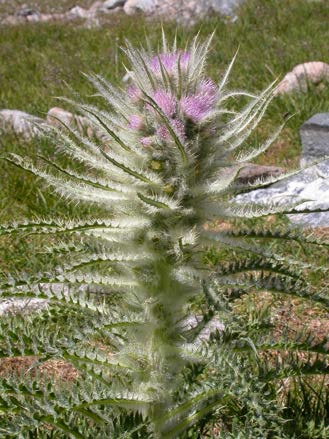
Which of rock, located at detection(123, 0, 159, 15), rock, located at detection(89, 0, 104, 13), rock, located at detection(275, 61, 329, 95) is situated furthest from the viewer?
rock, located at detection(89, 0, 104, 13)

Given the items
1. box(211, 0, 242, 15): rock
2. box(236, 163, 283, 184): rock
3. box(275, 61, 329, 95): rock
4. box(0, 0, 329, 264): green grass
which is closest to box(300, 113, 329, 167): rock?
box(0, 0, 329, 264): green grass

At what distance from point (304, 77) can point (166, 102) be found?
4789mm

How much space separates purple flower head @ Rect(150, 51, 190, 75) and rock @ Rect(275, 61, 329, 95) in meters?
4.36

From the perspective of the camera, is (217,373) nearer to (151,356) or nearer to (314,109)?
(151,356)

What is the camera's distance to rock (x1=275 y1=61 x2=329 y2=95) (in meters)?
5.92

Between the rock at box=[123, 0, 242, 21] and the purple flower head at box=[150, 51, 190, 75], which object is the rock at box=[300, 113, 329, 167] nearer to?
the purple flower head at box=[150, 51, 190, 75]

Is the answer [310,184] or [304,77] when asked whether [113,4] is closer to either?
[304,77]

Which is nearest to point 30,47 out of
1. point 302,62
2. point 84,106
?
point 302,62

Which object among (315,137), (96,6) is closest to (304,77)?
(315,137)

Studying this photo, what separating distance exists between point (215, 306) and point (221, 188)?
0.28 meters

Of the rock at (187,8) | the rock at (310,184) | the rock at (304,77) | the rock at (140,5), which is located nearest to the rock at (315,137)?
the rock at (310,184)

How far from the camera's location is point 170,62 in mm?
1591

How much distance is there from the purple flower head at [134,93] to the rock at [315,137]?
312 cm

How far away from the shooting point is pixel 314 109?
5.45m
